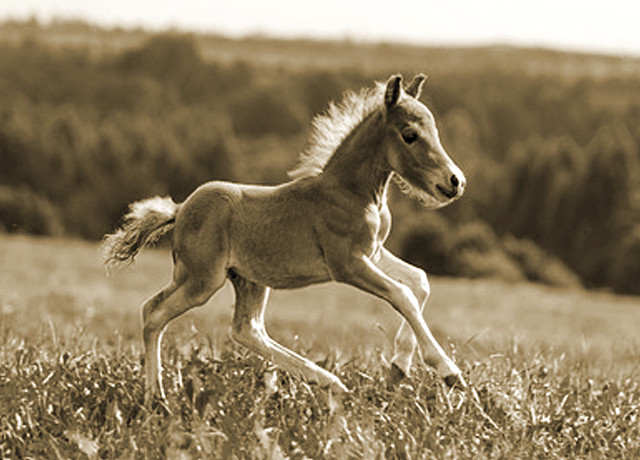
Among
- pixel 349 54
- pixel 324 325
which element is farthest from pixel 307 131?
pixel 349 54

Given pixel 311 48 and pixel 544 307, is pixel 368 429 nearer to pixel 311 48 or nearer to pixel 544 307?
pixel 544 307

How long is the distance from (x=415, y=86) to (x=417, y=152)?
46cm

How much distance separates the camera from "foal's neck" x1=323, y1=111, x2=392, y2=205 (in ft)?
18.1

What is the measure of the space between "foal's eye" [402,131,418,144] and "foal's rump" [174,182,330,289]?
636 mm

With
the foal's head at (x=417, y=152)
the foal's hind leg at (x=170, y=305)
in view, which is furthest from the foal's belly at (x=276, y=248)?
the foal's head at (x=417, y=152)

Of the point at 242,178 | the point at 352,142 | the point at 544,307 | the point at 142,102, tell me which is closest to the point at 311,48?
the point at 142,102

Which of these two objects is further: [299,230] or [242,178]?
[242,178]

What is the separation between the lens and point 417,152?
5.37m

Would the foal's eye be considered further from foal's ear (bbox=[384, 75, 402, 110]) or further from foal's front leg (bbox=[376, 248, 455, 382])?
foal's front leg (bbox=[376, 248, 455, 382])

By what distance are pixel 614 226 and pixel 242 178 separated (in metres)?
23.2

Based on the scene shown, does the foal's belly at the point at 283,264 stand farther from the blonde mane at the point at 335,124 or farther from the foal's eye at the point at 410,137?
the foal's eye at the point at 410,137

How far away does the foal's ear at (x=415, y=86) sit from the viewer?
5609 mm

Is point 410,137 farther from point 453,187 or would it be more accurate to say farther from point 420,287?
point 420,287

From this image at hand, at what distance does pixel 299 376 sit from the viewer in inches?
223
